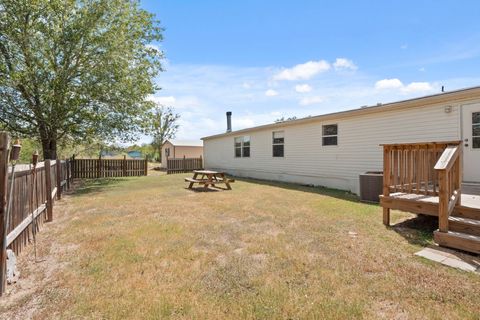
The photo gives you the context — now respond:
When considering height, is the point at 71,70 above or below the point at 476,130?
above

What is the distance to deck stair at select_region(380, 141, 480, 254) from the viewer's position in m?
3.56

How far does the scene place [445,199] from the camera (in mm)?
3656

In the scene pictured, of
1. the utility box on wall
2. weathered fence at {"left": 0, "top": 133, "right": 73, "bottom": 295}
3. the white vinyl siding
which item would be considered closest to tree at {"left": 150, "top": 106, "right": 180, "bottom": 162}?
the white vinyl siding

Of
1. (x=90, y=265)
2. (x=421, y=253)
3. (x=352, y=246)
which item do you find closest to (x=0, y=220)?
(x=90, y=265)

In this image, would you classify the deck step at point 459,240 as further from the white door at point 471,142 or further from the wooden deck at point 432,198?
the white door at point 471,142

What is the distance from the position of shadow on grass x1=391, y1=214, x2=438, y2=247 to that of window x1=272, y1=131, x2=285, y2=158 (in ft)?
25.5

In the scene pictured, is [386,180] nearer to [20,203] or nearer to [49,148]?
[20,203]

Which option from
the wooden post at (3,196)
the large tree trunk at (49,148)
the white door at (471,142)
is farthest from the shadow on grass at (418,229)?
the large tree trunk at (49,148)

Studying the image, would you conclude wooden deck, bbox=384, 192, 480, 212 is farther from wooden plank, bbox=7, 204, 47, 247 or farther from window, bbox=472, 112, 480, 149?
wooden plank, bbox=7, 204, 47, 247

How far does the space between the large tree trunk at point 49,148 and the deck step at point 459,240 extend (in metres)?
14.2

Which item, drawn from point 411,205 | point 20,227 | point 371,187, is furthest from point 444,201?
point 20,227

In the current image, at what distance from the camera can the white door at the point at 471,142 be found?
624 cm

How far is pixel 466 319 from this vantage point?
211 cm

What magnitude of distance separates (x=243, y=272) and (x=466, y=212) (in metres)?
3.56
